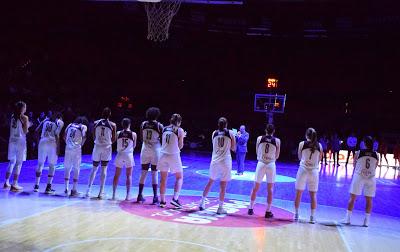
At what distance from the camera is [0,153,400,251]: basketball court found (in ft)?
21.2

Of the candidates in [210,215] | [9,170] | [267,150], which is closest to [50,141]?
[9,170]

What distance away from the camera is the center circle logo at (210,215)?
8.14 metres

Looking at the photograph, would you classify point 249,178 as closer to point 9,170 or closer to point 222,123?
point 222,123

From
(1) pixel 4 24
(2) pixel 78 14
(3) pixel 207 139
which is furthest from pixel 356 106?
(1) pixel 4 24

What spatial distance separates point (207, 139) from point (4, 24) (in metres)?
14.8

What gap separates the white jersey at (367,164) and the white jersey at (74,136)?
6.23 meters

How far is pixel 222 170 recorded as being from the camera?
9.02 metres

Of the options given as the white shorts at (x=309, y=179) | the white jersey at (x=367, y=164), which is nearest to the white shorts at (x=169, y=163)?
the white shorts at (x=309, y=179)

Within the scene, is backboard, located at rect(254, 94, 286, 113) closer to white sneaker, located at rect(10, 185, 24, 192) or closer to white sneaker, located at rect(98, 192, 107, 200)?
white sneaker, located at rect(98, 192, 107, 200)

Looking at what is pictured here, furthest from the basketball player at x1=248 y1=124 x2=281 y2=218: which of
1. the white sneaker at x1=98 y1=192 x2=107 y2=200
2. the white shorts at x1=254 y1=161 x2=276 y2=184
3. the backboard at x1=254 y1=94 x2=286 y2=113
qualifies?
the backboard at x1=254 y1=94 x2=286 y2=113

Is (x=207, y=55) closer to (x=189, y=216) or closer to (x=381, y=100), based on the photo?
(x=381, y=100)

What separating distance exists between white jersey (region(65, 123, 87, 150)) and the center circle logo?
1.78m

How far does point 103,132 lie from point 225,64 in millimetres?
21166

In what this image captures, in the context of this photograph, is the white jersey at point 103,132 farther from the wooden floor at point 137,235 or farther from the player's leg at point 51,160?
the wooden floor at point 137,235
